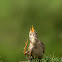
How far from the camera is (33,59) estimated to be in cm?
295

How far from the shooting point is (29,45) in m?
2.98

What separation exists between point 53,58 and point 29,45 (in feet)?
1.58

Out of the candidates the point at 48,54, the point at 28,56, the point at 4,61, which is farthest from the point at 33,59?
the point at 4,61

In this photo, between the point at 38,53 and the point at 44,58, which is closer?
the point at 38,53

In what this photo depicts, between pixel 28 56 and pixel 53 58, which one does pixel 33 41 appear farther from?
pixel 53 58

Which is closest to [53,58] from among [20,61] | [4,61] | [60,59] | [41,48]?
[60,59]

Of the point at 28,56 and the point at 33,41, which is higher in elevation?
the point at 33,41

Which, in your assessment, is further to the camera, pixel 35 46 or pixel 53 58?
pixel 53 58

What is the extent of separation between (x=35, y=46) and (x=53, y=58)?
1.46 ft

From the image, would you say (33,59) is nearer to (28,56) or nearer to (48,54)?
(28,56)

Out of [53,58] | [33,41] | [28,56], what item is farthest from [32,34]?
[53,58]

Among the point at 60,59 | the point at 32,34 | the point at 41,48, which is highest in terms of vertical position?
the point at 32,34

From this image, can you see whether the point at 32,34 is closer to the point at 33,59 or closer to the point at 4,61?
the point at 33,59

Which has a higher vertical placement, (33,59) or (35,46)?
(35,46)
